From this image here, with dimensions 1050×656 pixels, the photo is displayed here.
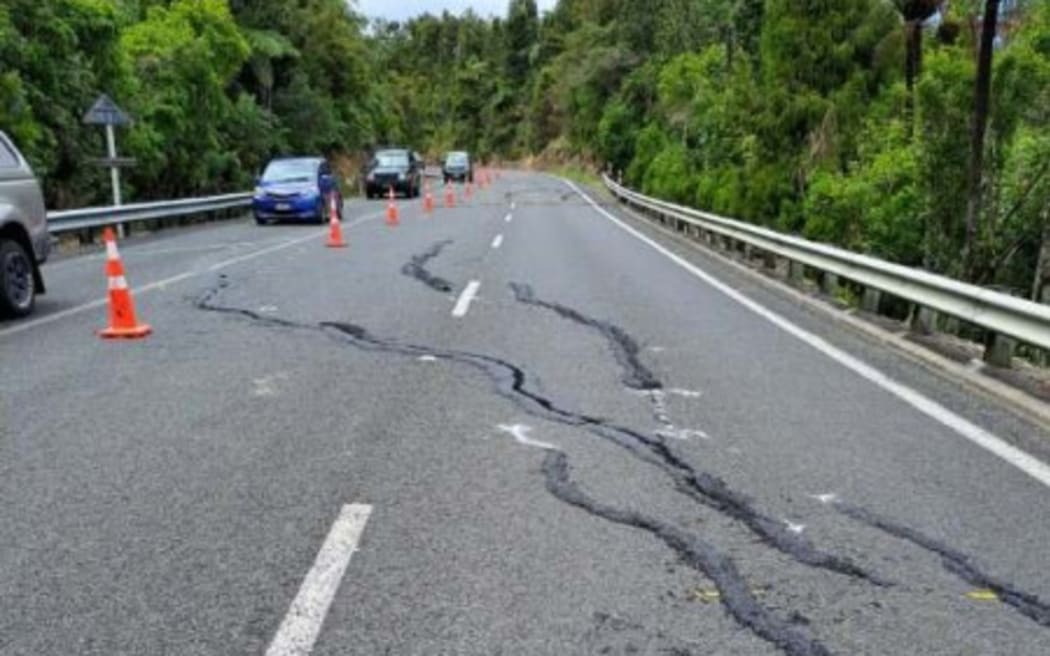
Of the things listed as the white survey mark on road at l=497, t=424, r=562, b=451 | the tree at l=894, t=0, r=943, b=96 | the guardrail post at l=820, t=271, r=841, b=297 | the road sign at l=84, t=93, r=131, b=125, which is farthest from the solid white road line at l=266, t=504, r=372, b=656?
the road sign at l=84, t=93, r=131, b=125

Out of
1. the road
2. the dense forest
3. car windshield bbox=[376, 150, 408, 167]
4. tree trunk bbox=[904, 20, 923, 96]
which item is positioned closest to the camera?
the road

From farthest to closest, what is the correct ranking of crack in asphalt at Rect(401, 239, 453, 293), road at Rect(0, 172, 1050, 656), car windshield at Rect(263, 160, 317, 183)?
1. car windshield at Rect(263, 160, 317, 183)
2. crack in asphalt at Rect(401, 239, 453, 293)
3. road at Rect(0, 172, 1050, 656)

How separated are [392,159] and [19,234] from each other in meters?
35.4

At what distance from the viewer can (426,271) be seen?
15641mm

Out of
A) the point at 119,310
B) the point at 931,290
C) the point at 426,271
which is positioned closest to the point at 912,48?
the point at 426,271

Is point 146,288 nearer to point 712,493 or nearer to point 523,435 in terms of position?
point 523,435

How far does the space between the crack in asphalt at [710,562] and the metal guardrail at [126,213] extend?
42.5ft

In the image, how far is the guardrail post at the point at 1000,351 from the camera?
8.34 m

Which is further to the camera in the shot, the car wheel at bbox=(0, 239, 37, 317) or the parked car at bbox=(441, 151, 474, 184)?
the parked car at bbox=(441, 151, 474, 184)

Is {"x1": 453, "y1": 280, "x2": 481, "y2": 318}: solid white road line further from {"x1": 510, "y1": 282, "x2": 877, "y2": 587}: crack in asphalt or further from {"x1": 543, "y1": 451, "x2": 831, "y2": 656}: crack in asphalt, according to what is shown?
{"x1": 543, "y1": 451, "x2": 831, "y2": 656}: crack in asphalt

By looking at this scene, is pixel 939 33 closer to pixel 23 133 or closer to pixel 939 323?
pixel 939 323

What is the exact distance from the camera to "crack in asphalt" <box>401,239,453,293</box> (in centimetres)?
1387

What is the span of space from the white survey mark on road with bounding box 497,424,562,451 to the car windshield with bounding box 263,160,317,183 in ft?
70.3

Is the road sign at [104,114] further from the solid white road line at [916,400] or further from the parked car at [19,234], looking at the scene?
the solid white road line at [916,400]
